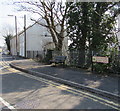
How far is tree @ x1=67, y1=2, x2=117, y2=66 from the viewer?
38.8 ft

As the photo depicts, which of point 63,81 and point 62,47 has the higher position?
point 62,47

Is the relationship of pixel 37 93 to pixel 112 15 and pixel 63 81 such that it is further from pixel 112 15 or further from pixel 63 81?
pixel 112 15

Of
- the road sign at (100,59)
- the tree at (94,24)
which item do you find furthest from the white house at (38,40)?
the road sign at (100,59)

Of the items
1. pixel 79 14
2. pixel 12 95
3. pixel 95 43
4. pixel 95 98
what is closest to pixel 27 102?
pixel 12 95

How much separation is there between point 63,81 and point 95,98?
112 inches

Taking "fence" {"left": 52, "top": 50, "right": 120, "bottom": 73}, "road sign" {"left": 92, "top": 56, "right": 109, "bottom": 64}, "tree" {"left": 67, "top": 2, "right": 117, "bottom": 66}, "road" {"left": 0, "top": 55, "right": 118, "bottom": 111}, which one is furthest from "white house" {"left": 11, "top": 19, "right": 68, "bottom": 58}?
"road" {"left": 0, "top": 55, "right": 118, "bottom": 111}

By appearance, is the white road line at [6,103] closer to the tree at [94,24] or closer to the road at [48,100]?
the road at [48,100]

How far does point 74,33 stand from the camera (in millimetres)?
13742

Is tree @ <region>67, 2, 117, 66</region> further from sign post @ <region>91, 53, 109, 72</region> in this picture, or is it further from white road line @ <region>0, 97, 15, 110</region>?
white road line @ <region>0, 97, 15, 110</region>

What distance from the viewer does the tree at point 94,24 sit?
1184cm

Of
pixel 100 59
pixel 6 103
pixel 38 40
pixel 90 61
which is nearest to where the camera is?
pixel 6 103

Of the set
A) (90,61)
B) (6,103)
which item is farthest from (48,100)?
(90,61)

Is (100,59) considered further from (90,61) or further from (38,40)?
(38,40)

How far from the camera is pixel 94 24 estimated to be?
12039mm
